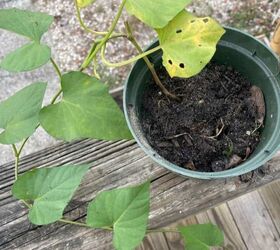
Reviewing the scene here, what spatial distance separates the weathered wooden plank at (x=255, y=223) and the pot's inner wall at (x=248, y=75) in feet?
1.28

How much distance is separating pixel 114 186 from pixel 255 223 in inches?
19.6

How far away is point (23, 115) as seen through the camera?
0.73m

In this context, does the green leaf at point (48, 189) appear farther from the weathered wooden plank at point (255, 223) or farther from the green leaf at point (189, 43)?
the weathered wooden plank at point (255, 223)

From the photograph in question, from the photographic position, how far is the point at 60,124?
659mm

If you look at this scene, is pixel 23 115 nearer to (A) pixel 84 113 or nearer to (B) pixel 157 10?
(A) pixel 84 113

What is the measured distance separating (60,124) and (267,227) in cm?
71

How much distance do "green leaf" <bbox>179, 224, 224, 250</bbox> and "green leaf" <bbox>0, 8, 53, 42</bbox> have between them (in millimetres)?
413

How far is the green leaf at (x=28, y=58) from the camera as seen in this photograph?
27.2 inches

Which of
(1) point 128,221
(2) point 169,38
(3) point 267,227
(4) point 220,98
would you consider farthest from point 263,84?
(3) point 267,227

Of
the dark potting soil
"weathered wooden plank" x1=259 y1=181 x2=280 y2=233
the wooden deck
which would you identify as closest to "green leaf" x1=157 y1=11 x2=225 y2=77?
the dark potting soil

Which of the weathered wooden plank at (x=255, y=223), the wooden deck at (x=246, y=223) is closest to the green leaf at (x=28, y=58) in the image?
the wooden deck at (x=246, y=223)

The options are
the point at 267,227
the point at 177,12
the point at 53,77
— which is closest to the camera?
the point at 177,12

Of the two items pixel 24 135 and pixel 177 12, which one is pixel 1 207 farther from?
pixel 177 12

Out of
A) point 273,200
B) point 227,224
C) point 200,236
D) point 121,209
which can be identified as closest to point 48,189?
point 121,209
